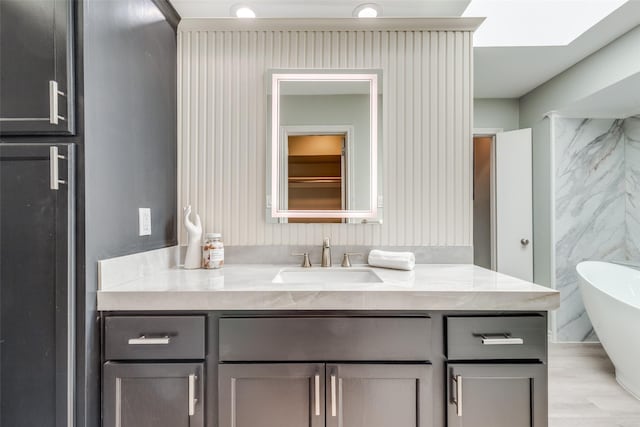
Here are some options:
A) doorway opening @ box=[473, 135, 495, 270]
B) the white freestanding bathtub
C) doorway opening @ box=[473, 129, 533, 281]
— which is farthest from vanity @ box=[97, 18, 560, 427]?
doorway opening @ box=[473, 135, 495, 270]

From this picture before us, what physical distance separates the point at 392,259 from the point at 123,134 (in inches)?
49.8

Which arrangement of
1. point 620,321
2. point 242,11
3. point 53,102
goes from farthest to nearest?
1. point 620,321
2. point 242,11
3. point 53,102

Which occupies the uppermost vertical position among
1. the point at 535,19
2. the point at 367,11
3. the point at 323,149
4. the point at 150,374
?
the point at 535,19

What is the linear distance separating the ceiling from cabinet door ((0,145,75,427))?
1146mm

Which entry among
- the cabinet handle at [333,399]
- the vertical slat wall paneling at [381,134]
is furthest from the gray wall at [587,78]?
the cabinet handle at [333,399]

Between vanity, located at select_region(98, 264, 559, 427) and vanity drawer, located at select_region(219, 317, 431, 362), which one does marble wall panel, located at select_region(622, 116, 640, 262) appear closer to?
vanity, located at select_region(98, 264, 559, 427)

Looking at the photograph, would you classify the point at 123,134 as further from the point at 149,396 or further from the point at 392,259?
the point at 392,259

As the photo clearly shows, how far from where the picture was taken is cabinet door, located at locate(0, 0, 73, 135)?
0.97 metres

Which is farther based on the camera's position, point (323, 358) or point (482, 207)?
point (482, 207)

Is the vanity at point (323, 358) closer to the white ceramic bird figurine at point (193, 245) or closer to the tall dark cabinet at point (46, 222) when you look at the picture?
the tall dark cabinet at point (46, 222)

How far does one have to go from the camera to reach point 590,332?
2662 mm

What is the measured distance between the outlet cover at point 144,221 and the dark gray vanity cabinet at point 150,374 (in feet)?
1.30

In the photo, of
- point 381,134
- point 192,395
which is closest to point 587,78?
point 381,134

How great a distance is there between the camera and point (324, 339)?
103cm
